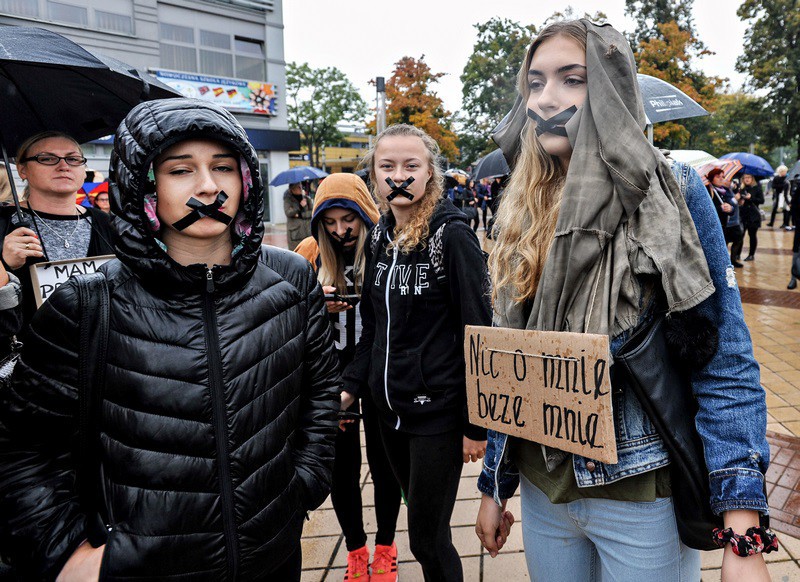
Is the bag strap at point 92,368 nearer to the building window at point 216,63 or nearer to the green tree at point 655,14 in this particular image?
the building window at point 216,63

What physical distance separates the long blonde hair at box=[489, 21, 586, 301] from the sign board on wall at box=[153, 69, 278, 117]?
2410 cm

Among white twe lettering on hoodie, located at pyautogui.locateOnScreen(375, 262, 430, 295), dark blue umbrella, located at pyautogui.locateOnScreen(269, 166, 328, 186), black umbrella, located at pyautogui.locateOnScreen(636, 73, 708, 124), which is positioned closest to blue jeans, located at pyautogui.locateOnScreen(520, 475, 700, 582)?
white twe lettering on hoodie, located at pyautogui.locateOnScreen(375, 262, 430, 295)

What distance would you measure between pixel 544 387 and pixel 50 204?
269 centimetres

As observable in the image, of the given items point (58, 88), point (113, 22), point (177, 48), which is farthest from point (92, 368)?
point (177, 48)

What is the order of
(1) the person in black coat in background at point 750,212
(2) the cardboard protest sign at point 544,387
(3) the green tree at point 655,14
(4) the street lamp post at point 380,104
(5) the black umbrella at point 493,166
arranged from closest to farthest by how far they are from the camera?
(2) the cardboard protest sign at point 544,387, (5) the black umbrella at point 493,166, (4) the street lamp post at point 380,104, (1) the person in black coat in background at point 750,212, (3) the green tree at point 655,14

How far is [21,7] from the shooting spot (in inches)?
760

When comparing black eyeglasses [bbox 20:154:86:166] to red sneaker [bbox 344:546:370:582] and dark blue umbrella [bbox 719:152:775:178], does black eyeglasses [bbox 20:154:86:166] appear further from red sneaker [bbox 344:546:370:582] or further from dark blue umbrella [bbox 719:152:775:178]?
dark blue umbrella [bbox 719:152:775:178]

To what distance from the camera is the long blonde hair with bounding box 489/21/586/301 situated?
1.50 metres

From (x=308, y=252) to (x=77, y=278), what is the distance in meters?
1.66

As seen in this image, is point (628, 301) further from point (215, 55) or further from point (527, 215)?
point (215, 55)

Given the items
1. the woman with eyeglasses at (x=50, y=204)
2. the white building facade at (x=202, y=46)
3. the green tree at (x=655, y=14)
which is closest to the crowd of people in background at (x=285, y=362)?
the woman with eyeglasses at (x=50, y=204)

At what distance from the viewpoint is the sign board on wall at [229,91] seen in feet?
76.5

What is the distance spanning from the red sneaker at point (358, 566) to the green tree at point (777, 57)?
93.4 feet

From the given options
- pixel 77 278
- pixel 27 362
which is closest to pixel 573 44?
pixel 77 278
